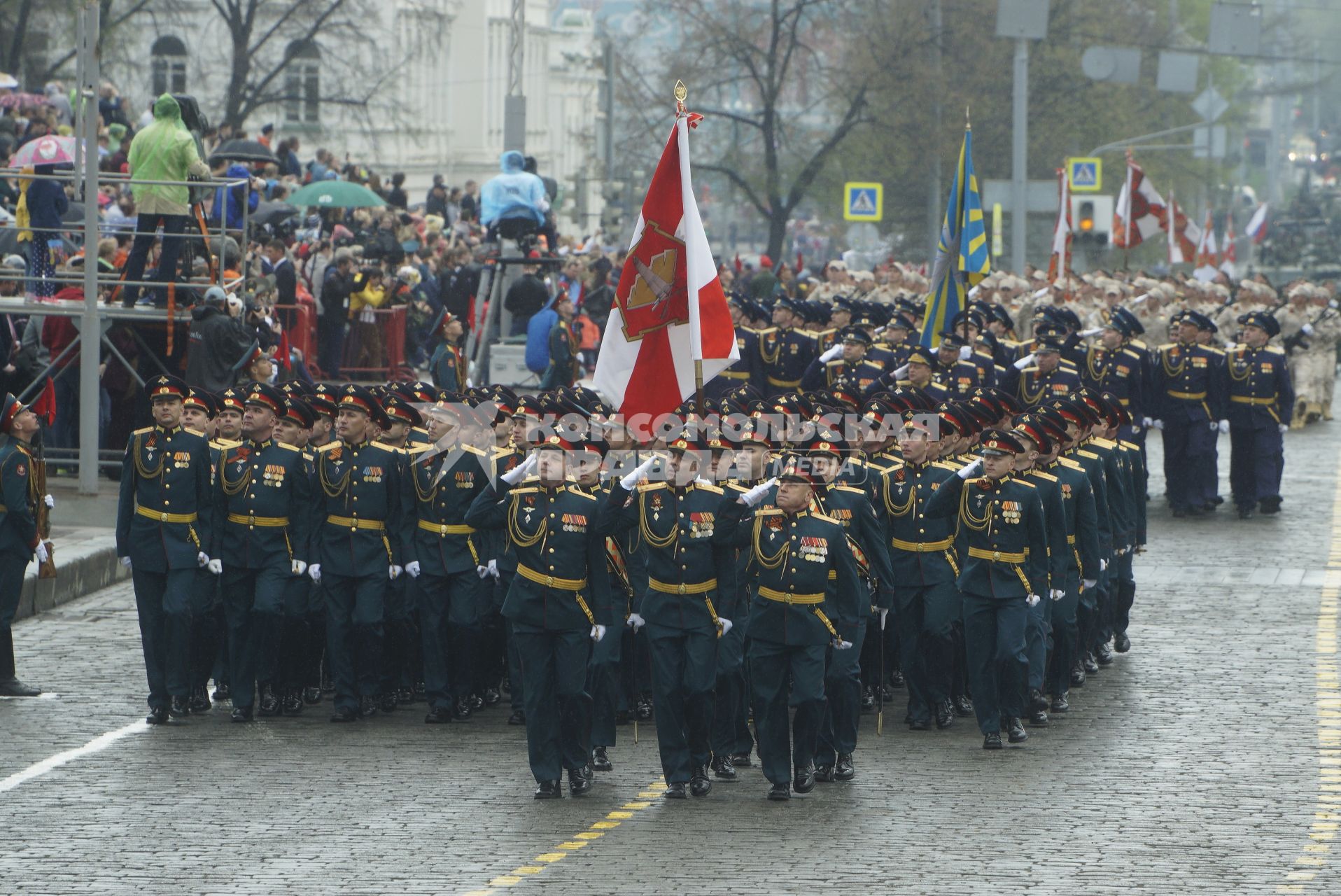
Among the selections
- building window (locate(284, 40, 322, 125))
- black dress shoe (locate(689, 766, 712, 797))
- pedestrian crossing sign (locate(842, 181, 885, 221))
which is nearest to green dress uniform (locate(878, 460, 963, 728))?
black dress shoe (locate(689, 766, 712, 797))

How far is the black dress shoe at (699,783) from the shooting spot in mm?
11180

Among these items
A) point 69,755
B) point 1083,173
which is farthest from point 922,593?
point 1083,173

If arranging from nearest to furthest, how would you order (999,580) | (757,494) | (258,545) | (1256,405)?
(757,494)
(999,580)
(258,545)
(1256,405)

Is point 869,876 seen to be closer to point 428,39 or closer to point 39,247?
point 39,247

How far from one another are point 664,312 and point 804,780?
2.52 metres

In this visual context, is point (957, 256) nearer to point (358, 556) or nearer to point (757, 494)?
point (358, 556)

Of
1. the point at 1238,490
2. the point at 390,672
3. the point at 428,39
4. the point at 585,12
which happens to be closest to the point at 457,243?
the point at 1238,490

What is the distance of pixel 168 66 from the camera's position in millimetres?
51844

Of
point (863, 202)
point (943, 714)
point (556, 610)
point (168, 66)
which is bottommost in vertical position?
point (943, 714)

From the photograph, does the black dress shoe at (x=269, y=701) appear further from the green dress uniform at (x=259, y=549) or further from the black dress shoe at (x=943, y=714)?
the black dress shoe at (x=943, y=714)

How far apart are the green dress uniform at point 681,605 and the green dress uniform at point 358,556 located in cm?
231

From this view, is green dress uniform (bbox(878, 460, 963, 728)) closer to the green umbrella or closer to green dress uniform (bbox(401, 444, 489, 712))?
green dress uniform (bbox(401, 444, 489, 712))

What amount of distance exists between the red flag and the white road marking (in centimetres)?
861

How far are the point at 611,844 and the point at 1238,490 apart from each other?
1347 centimetres
